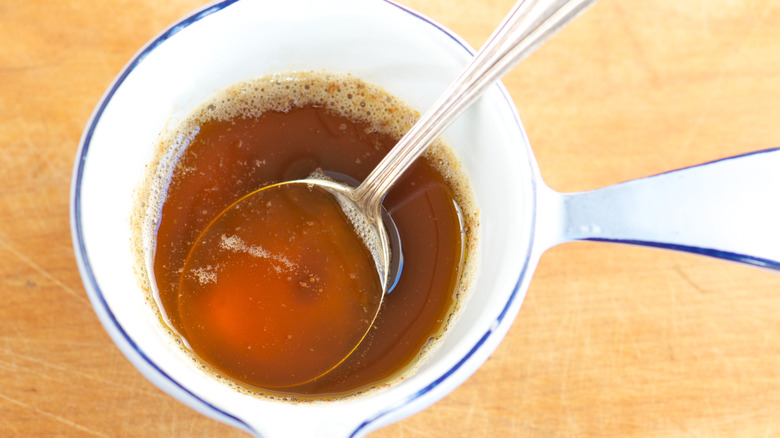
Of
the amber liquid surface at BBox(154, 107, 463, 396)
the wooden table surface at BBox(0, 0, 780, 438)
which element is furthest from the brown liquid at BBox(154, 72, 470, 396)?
the wooden table surface at BBox(0, 0, 780, 438)

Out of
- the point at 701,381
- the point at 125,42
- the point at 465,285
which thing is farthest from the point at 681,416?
the point at 125,42

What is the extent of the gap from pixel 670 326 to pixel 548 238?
41 centimetres

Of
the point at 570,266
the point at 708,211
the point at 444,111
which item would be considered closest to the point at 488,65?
the point at 444,111

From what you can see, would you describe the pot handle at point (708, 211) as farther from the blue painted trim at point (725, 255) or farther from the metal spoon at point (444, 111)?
the metal spoon at point (444, 111)

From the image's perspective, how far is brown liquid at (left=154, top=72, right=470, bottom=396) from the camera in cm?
71

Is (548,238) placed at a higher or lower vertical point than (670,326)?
higher

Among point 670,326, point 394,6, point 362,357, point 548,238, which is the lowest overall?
point 362,357

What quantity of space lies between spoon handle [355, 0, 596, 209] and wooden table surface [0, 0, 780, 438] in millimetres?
295

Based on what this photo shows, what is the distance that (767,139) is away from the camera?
36.0 inches

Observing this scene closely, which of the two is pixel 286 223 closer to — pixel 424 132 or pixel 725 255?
pixel 424 132

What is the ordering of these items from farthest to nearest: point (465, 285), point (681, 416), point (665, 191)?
1. point (681, 416)
2. point (465, 285)
3. point (665, 191)

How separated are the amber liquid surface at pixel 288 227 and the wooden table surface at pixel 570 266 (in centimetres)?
16

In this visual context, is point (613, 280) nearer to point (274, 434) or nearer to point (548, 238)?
point (548, 238)

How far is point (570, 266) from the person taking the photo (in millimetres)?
864
